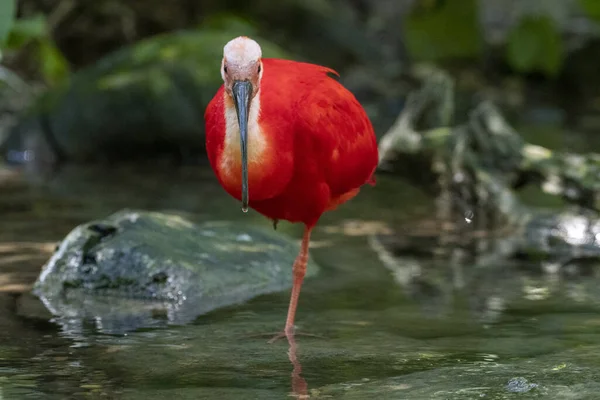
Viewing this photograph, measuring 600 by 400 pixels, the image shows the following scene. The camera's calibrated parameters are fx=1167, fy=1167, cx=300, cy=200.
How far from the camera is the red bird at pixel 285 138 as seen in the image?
4.41 m

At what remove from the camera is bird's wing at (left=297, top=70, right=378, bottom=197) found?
4863 millimetres

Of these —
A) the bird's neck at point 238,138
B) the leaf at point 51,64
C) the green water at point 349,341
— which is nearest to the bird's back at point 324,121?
the bird's neck at point 238,138

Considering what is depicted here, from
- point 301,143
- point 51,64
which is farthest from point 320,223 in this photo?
point 51,64

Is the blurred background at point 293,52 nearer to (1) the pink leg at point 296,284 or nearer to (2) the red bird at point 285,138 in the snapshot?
(1) the pink leg at point 296,284

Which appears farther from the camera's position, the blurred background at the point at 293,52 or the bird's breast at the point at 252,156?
the blurred background at the point at 293,52

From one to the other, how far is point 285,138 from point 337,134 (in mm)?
433

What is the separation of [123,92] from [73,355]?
738 centimetres

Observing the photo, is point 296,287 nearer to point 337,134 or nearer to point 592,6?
point 337,134

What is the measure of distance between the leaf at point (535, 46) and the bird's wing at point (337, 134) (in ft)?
41.2

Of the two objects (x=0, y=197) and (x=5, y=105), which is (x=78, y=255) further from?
(x=5, y=105)

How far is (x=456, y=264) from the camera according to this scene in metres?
6.57

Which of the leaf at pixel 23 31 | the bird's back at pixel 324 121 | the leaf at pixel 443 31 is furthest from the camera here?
the leaf at pixel 443 31

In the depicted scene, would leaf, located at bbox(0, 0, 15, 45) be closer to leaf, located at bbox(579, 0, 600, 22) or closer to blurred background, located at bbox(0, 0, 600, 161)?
blurred background, located at bbox(0, 0, 600, 161)

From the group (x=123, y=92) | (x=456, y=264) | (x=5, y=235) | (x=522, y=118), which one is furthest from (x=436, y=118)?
(x=522, y=118)
